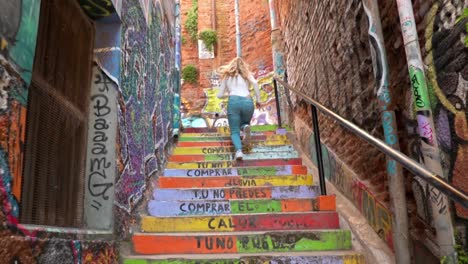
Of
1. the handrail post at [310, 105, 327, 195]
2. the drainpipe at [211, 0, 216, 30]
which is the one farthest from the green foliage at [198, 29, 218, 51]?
the handrail post at [310, 105, 327, 195]

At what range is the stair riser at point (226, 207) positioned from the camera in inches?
140

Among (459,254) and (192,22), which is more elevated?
(192,22)

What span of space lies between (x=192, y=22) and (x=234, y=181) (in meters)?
11.5

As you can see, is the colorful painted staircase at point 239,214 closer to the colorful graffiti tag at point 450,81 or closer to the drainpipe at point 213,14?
the colorful graffiti tag at point 450,81

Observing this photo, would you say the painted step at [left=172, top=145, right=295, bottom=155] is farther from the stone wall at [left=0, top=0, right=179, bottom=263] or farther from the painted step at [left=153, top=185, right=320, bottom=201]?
the painted step at [left=153, top=185, right=320, bottom=201]

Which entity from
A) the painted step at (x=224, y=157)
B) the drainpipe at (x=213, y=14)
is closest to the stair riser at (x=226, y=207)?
the painted step at (x=224, y=157)

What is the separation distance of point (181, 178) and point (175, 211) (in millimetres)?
722

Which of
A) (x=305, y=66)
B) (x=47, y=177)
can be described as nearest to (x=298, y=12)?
(x=305, y=66)

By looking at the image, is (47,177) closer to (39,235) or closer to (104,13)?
(39,235)

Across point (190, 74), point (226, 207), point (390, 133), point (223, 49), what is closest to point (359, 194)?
point (390, 133)

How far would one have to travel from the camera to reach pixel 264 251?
291cm

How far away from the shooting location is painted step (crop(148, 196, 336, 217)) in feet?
11.7

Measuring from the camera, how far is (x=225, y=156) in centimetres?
507

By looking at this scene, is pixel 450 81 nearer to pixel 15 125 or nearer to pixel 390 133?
pixel 390 133
